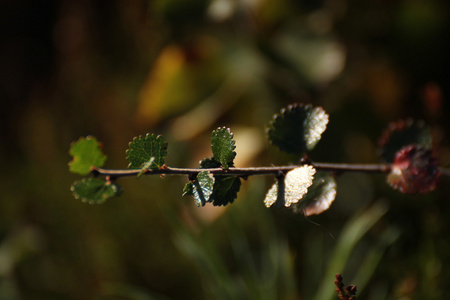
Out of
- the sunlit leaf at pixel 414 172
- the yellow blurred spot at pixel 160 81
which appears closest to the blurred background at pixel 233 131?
the yellow blurred spot at pixel 160 81

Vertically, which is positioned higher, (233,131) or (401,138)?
(233,131)

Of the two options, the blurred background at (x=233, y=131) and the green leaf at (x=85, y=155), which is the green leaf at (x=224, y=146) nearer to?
the green leaf at (x=85, y=155)

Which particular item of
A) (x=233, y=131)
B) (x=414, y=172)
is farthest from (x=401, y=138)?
(x=233, y=131)

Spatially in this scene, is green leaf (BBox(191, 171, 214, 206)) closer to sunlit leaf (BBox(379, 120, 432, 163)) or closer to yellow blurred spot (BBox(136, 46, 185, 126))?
sunlit leaf (BBox(379, 120, 432, 163))

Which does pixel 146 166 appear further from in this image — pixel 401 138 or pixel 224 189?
pixel 401 138

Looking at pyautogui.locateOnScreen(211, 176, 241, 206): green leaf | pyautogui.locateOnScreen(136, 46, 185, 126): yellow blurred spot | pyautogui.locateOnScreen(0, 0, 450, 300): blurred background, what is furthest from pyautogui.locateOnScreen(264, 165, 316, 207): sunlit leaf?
pyautogui.locateOnScreen(136, 46, 185, 126): yellow blurred spot

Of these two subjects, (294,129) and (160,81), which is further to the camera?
(160,81)
